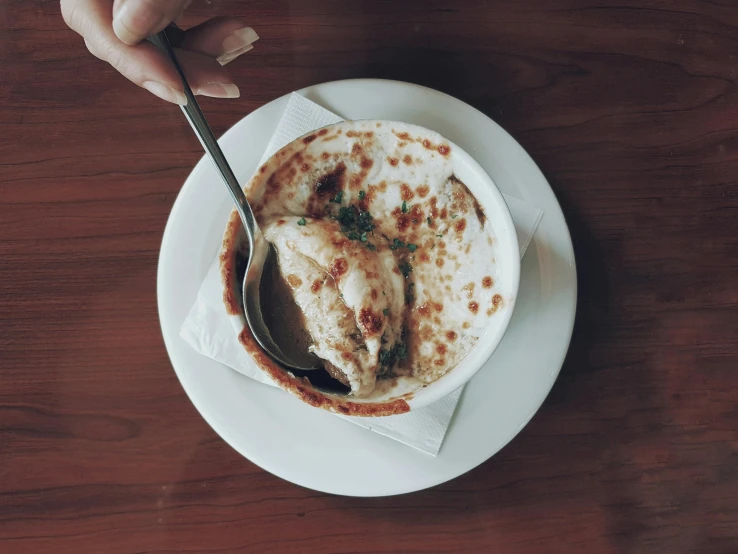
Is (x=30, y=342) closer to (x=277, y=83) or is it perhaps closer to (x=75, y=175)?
(x=75, y=175)

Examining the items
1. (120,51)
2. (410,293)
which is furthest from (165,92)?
(410,293)

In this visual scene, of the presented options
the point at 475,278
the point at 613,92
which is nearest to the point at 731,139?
the point at 613,92

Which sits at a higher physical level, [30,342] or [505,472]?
[30,342]

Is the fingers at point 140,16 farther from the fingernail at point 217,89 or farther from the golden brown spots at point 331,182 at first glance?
the golden brown spots at point 331,182

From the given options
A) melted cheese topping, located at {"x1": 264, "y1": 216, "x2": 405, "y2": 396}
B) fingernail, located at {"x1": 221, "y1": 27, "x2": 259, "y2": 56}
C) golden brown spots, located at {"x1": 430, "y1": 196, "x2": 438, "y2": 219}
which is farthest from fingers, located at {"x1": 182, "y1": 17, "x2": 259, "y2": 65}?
golden brown spots, located at {"x1": 430, "y1": 196, "x2": 438, "y2": 219}

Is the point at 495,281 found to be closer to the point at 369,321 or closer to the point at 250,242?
the point at 369,321

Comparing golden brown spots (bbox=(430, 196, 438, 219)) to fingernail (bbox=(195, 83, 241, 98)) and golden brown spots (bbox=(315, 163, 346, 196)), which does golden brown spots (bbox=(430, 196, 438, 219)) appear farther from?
fingernail (bbox=(195, 83, 241, 98))

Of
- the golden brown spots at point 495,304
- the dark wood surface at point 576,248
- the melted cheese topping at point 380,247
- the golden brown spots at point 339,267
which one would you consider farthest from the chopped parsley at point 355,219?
the dark wood surface at point 576,248
